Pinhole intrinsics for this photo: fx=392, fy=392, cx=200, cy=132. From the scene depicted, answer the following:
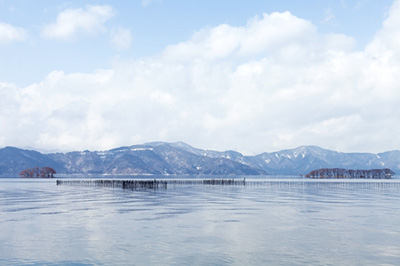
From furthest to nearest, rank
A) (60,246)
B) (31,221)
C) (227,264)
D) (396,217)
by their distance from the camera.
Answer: (396,217)
(31,221)
(60,246)
(227,264)

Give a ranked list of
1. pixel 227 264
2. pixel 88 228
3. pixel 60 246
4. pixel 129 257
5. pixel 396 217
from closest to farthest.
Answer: pixel 227 264
pixel 129 257
pixel 60 246
pixel 88 228
pixel 396 217

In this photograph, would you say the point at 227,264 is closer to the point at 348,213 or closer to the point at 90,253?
the point at 90,253

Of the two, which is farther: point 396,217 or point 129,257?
point 396,217

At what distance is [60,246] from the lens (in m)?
34.8

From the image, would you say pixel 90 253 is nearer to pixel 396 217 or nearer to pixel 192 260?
pixel 192 260

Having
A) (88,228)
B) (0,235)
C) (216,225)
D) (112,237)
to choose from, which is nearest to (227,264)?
(112,237)

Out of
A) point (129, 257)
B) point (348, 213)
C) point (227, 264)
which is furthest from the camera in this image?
point (348, 213)

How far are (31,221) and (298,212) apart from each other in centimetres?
3799

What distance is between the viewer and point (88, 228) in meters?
44.3

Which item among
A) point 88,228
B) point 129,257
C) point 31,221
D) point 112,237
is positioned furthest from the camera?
point 31,221

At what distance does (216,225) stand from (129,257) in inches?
680

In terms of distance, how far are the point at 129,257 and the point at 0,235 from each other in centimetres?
1738

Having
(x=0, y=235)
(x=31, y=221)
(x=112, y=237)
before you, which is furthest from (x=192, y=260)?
(x=31, y=221)

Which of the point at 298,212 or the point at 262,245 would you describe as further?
the point at 298,212
